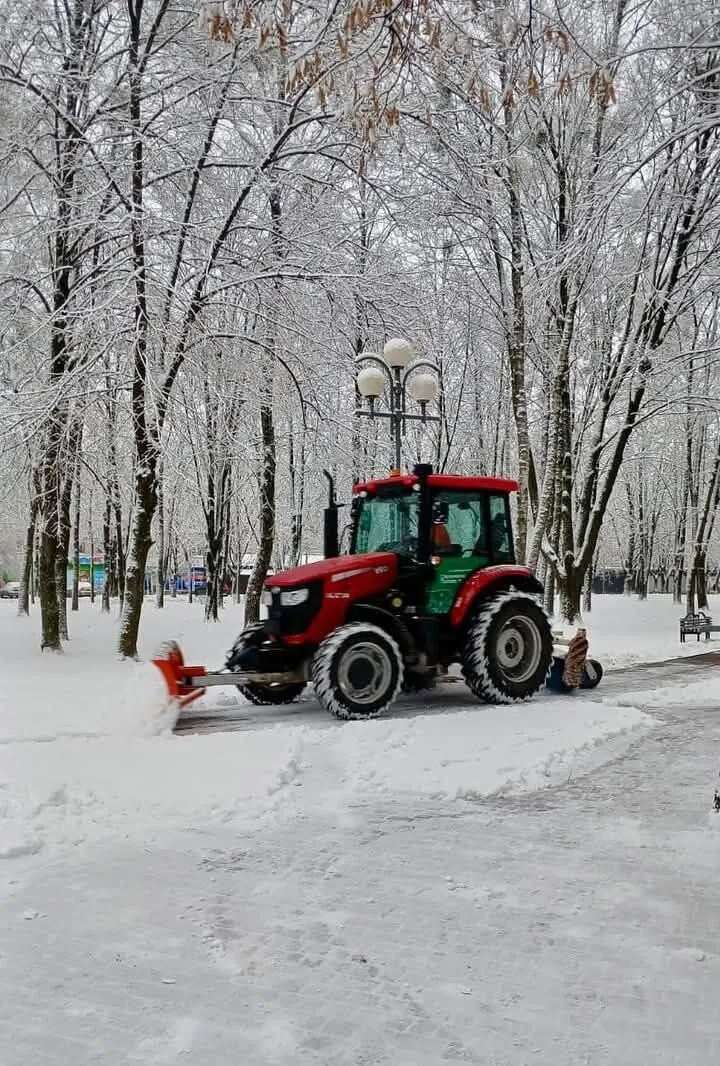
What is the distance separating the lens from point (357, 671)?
8602mm

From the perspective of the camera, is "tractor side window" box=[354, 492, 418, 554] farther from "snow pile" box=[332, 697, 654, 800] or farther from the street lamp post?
"snow pile" box=[332, 697, 654, 800]

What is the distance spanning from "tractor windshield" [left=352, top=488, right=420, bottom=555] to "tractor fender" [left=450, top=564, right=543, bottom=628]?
0.73 metres

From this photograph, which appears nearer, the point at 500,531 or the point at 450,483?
the point at 450,483

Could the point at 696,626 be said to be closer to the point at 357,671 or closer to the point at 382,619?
the point at 382,619

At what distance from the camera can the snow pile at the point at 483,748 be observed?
6.21 metres

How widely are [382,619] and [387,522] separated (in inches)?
46.9

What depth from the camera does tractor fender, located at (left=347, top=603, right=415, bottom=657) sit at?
29.3 feet

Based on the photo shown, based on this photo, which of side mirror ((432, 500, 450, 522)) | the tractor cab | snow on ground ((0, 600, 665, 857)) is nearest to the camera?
snow on ground ((0, 600, 665, 857))

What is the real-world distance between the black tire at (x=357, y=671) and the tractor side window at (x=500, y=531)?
1.84 m

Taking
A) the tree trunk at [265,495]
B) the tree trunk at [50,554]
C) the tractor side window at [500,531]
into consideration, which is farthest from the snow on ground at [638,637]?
the tree trunk at [50,554]

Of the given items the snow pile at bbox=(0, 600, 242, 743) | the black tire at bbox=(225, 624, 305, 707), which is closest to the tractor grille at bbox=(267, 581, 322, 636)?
the black tire at bbox=(225, 624, 305, 707)

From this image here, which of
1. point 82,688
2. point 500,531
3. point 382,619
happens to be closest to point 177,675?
point 382,619

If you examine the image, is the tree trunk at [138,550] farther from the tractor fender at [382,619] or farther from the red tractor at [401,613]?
the tractor fender at [382,619]

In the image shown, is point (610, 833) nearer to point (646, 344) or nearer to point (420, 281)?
point (420, 281)
